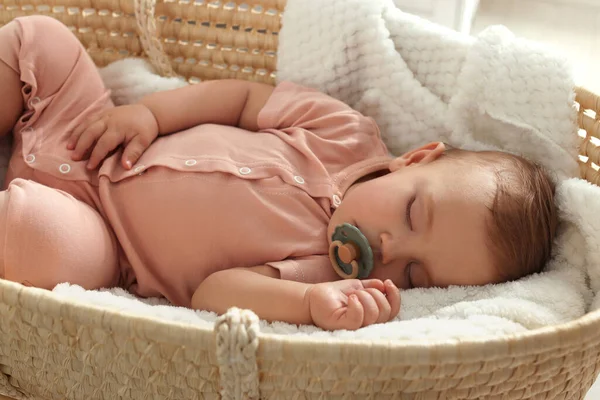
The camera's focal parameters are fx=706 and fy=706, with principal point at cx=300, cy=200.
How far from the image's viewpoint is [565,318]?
2.94ft

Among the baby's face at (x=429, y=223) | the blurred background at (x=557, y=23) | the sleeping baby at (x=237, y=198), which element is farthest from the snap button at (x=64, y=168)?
the blurred background at (x=557, y=23)

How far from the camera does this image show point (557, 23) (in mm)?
2516

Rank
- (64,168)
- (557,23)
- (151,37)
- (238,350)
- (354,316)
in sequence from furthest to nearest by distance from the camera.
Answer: (557,23), (151,37), (64,168), (354,316), (238,350)

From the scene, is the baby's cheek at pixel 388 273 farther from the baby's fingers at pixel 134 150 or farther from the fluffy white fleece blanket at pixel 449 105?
the baby's fingers at pixel 134 150

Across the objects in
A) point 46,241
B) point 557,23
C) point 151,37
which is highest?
point 151,37

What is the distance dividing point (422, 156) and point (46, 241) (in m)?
0.55

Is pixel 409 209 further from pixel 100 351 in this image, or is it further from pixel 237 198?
pixel 100 351

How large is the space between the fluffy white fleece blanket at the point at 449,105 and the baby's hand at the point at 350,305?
23 mm

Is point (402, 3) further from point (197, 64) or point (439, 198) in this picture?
point (439, 198)

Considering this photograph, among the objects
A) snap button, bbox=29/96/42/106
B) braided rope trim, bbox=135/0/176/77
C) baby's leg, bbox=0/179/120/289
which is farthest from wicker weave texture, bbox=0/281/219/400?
braided rope trim, bbox=135/0/176/77

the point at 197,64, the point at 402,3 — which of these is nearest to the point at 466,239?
the point at 197,64

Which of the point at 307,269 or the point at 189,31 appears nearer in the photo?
the point at 307,269

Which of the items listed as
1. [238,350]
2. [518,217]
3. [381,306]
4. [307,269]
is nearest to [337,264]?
[307,269]

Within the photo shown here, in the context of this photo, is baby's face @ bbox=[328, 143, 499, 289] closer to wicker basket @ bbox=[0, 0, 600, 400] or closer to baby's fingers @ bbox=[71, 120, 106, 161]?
wicker basket @ bbox=[0, 0, 600, 400]
